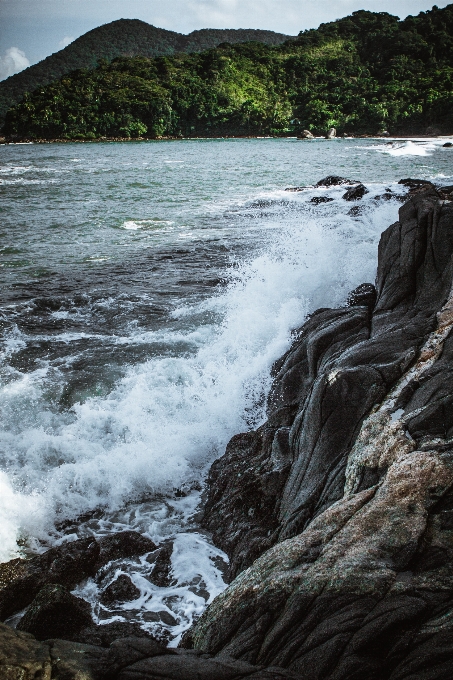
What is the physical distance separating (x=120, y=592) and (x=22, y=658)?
2727 mm

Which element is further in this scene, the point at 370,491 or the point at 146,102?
the point at 146,102

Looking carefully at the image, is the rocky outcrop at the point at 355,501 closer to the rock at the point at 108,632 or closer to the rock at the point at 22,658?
the rock at the point at 108,632

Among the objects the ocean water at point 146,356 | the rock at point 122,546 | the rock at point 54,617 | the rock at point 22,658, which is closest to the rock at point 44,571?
the rock at point 122,546

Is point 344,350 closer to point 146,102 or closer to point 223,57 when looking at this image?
point 146,102

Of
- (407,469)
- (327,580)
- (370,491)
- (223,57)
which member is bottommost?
(327,580)

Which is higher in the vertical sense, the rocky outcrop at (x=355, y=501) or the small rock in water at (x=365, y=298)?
the small rock in water at (x=365, y=298)

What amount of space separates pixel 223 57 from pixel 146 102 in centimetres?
3783

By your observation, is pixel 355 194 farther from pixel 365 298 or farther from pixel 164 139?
pixel 164 139

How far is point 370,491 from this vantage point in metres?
4.21

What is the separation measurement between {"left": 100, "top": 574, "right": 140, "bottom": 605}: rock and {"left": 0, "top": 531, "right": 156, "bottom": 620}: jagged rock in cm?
40

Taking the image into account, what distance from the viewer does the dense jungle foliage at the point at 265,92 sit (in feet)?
290

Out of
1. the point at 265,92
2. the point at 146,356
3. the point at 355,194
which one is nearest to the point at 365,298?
the point at 146,356

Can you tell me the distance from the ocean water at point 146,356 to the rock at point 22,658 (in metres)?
2.22

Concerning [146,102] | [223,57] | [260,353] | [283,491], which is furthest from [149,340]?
[223,57]
